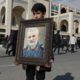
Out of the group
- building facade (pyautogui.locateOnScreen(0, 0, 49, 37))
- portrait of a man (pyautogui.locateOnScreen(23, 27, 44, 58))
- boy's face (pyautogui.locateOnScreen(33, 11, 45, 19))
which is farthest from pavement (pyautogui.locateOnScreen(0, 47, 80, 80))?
building facade (pyautogui.locateOnScreen(0, 0, 49, 37))

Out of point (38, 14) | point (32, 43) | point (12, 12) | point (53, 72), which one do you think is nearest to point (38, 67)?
point (32, 43)

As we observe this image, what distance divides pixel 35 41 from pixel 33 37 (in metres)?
0.08

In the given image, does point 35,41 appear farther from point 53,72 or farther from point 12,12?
point 12,12

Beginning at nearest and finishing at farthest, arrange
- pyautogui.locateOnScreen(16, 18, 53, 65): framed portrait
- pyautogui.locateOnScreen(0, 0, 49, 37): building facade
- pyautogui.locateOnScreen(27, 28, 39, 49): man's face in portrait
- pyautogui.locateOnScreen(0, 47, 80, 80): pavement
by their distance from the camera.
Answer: pyautogui.locateOnScreen(16, 18, 53, 65): framed portrait
pyautogui.locateOnScreen(27, 28, 39, 49): man's face in portrait
pyautogui.locateOnScreen(0, 47, 80, 80): pavement
pyautogui.locateOnScreen(0, 0, 49, 37): building facade

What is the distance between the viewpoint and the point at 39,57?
17.0 ft

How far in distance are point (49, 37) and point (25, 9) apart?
57.6m

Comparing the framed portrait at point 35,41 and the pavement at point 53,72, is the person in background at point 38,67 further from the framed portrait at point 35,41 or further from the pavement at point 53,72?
the pavement at point 53,72

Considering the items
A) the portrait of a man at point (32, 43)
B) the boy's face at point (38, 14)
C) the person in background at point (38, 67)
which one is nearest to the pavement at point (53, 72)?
the person in background at point (38, 67)

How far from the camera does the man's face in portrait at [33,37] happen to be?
5301 millimetres

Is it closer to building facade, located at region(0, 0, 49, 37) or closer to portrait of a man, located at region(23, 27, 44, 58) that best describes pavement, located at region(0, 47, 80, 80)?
portrait of a man, located at region(23, 27, 44, 58)

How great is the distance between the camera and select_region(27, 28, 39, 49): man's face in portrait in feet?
17.4

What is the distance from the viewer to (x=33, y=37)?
17.4 ft

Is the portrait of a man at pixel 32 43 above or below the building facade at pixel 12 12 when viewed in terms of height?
below

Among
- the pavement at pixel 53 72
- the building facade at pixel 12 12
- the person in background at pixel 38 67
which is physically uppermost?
the building facade at pixel 12 12
